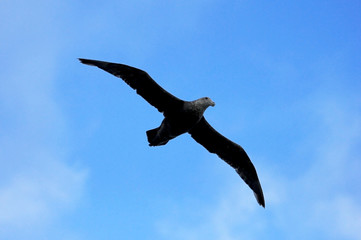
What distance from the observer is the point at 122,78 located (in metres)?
14.6

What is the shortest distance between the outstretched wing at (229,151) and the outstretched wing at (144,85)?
4.65 feet

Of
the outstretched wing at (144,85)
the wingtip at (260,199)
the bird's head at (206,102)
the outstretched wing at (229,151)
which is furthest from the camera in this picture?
the wingtip at (260,199)

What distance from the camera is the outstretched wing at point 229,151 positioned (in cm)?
1602

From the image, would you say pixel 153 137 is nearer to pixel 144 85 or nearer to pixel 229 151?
pixel 144 85

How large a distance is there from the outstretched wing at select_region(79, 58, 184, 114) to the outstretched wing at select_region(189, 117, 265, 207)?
1.42m

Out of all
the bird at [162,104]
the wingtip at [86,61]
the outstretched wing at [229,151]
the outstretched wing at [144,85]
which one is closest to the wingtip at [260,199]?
the outstretched wing at [229,151]

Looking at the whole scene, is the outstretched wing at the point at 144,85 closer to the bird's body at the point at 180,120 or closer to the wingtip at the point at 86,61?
the wingtip at the point at 86,61

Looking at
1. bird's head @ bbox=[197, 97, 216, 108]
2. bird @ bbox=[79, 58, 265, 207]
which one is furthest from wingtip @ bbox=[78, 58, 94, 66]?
bird's head @ bbox=[197, 97, 216, 108]

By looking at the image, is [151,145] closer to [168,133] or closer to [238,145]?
[168,133]

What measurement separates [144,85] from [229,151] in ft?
11.5

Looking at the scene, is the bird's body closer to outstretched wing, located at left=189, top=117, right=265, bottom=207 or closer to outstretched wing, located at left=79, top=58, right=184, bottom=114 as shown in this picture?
outstretched wing, located at left=79, top=58, right=184, bottom=114

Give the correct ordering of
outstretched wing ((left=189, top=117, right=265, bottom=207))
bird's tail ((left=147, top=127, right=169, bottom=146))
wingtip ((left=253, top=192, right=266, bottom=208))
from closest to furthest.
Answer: bird's tail ((left=147, top=127, right=169, bottom=146)), outstretched wing ((left=189, top=117, right=265, bottom=207)), wingtip ((left=253, top=192, right=266, bottom=208))

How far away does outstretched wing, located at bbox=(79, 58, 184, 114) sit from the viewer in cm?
1452

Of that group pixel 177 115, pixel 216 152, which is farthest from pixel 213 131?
pixel 177 115
